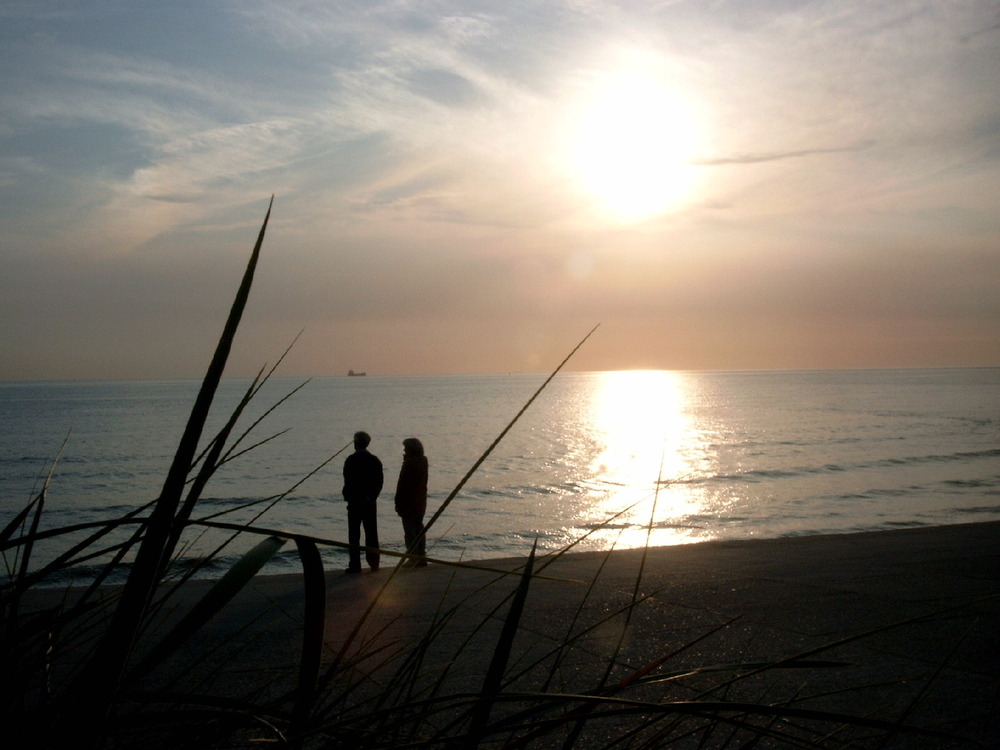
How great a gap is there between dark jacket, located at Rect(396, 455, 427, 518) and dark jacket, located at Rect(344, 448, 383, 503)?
0.37 metres

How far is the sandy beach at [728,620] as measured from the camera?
4.64 metres

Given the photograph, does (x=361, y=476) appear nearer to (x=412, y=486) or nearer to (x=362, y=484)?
(x=362, y=484)

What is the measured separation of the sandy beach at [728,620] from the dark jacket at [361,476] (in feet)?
3.08

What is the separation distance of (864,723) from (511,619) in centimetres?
33

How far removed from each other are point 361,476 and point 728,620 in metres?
5.96

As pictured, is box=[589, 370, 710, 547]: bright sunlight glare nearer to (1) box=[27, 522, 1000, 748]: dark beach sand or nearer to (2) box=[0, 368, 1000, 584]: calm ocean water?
(2) box=[0, 368, 1000, 584]: calm ocean water

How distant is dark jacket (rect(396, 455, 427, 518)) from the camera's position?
33.0 feet

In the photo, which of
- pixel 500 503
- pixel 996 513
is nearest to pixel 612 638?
pixel 996 513

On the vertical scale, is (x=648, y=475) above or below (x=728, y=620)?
below

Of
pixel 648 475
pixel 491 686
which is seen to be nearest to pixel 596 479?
pixel 648 475

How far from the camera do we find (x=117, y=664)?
0.51 meters

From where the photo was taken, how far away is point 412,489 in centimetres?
1009

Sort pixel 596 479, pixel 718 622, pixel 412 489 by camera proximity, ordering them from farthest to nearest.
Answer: pixel 596 479 < pixel 412 489 < pixel 718 622

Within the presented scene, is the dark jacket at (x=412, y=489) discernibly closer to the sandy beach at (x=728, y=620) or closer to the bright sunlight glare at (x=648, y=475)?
Result: the sandy beach at (x=728, y=620)
